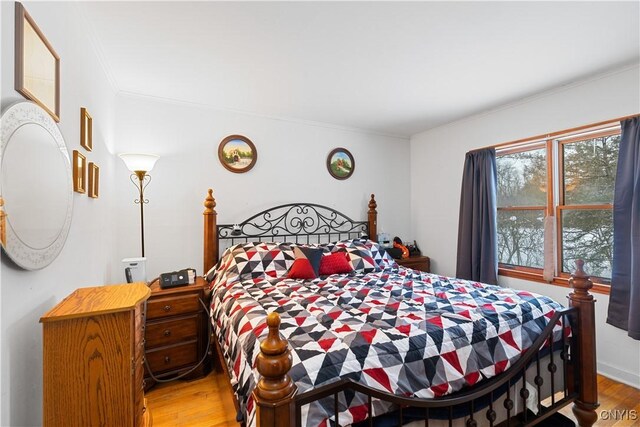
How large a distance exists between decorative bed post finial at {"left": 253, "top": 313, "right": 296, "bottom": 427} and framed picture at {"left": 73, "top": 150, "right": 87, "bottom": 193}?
138 cm

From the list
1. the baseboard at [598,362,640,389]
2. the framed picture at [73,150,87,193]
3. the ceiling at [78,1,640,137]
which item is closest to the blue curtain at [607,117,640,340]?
the baseboard at [598,362,640,389]

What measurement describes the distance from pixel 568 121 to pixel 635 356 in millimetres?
2012

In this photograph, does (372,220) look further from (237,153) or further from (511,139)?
(237,153)

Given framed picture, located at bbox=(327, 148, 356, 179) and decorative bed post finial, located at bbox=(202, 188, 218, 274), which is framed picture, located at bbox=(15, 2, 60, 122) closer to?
decorative bed post finial, located at bbox=(202, 188, 218, 274)

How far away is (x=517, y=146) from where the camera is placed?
312cm

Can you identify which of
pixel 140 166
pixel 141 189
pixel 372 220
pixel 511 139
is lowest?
pixel 372 220

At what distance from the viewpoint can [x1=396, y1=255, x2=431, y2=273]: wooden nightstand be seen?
3680 millimetres

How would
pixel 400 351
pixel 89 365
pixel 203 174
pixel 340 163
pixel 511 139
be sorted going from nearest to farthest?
pixel 89 365
pixel 400 351
pixel 203 174
pixel 511 139
pixel 340 163

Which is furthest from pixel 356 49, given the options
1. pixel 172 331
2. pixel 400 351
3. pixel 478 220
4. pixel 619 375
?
pixel 619 375

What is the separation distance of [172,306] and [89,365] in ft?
4.54

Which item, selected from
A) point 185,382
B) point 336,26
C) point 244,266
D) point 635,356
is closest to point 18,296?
point 244,266

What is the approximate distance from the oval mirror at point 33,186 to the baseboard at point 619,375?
3.86 metres

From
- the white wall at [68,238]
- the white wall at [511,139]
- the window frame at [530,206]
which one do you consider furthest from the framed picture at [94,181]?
the window frame at [530,206]

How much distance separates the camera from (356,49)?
204 cm
